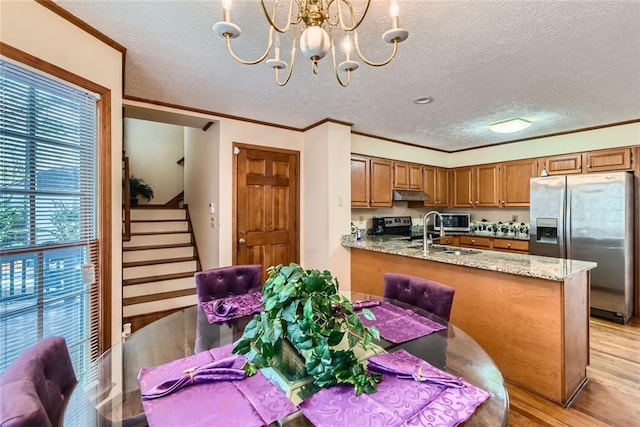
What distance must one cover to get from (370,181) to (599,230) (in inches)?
107

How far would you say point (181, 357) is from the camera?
120 cm

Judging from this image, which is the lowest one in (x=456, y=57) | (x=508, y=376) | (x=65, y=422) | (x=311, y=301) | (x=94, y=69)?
(x=508, y=376)

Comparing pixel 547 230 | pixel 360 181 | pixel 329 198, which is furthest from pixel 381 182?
pixel 547 230

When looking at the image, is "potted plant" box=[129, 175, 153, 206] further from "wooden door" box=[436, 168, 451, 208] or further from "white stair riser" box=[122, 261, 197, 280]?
"wooden door" box=[436, 168, 451, 208]

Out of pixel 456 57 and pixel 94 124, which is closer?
pixel 94 124

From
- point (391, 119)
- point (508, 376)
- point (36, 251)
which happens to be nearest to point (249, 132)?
point (391, 119)

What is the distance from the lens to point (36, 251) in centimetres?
157

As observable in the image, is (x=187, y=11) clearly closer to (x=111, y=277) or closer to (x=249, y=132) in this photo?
(x=111, y=277)

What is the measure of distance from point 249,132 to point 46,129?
81.2 inches

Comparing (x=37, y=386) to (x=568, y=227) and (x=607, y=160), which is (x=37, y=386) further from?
(x=607, y=160)

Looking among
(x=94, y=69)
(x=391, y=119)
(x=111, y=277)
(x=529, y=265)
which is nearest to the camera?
(x=94, y=69)

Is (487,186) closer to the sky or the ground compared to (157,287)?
closer to the sky

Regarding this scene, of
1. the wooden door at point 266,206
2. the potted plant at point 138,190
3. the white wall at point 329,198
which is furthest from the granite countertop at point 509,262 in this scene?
the potted plant at point 138,190

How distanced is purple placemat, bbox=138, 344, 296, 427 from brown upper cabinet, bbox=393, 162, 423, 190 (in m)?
3.97
